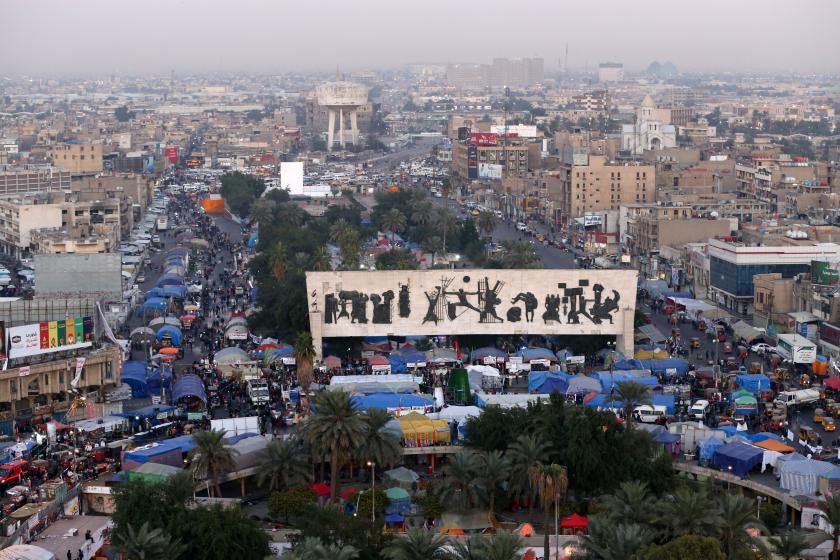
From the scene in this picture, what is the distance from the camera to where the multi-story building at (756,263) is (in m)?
48.9

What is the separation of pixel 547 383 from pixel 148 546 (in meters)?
15.7

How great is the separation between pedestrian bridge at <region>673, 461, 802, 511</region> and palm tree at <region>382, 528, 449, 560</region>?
791 centimetres

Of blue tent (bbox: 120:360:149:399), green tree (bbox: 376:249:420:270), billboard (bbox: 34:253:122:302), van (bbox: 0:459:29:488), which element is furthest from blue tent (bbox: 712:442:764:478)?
billboard (bbox: 34:253:122:302)

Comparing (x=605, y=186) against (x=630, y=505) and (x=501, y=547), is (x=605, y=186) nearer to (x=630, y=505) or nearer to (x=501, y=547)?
(x=630, y=505)

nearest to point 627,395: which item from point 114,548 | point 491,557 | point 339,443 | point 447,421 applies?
point 447,421

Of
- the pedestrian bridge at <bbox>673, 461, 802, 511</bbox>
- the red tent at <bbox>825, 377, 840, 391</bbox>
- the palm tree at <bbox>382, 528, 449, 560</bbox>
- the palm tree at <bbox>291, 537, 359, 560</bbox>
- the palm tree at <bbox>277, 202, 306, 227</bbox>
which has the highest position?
the palm tree at <bbox>277, 202, 306, 227</bbox>

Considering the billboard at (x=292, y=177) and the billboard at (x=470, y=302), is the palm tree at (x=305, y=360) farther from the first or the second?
the billboard at (x=292, y=177)

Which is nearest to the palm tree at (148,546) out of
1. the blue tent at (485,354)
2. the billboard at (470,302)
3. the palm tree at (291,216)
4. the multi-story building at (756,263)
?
the billboard at (470,302)

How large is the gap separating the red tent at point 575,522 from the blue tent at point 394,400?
785cm

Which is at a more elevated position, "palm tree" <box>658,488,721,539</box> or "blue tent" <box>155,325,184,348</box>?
"palm tree" <box>658,488,721,539</box>

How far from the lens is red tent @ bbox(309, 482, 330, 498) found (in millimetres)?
28625

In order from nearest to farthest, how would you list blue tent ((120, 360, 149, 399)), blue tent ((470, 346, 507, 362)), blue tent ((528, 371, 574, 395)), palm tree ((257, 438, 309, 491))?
palm tree ((257, 438, 309, 491)) < blue tent ((528, 371, 574, 395)) < blue tent ((120, 360, 149, 399)) < blue tent ((470, 346, 507, 362))

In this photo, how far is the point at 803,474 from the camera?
2836 centimetres

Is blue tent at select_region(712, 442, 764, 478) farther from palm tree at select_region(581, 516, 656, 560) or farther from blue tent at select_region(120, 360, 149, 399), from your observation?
blue tent at select_region(120, 360, 149, 399)
